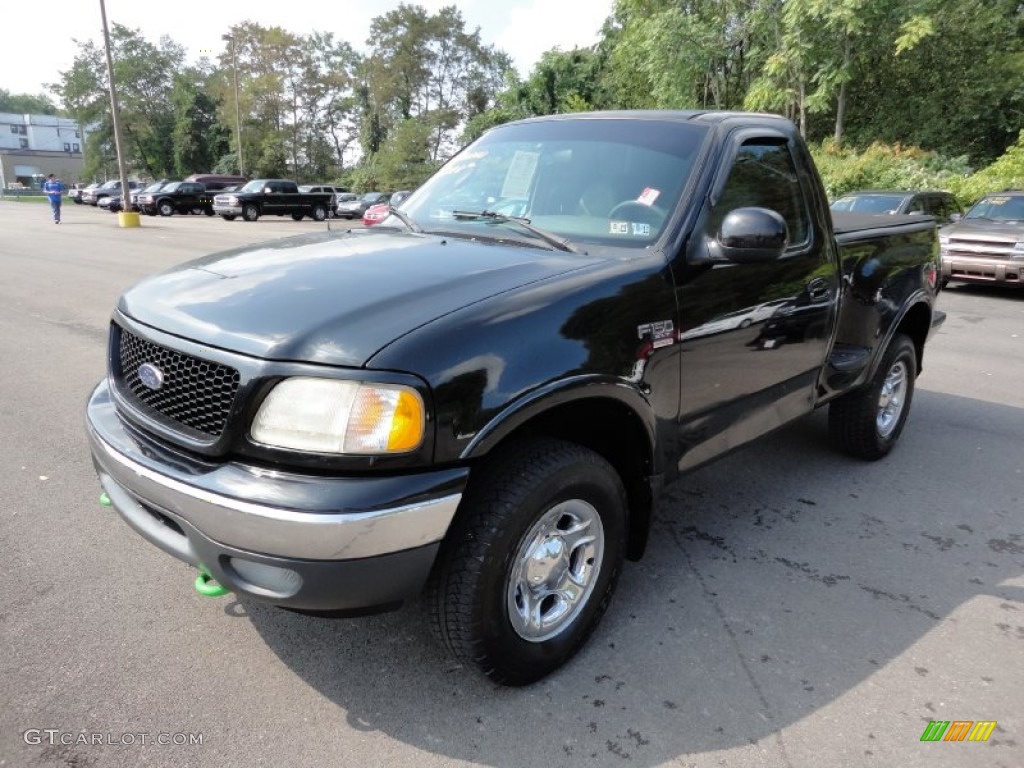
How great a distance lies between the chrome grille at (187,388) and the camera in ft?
7.26

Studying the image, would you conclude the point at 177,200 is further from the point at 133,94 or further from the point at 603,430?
the point at 603,430

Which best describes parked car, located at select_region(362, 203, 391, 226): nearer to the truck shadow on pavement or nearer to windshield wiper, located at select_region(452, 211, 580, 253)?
windshield wiper, located at select_region(452, 211, 580, 253)

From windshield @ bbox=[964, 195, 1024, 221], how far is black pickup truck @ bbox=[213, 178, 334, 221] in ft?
91.0

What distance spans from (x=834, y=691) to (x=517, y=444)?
4.55 ft

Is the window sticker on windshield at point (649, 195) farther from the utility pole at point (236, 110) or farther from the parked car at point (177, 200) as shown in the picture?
the utility pole at point (236, 110)

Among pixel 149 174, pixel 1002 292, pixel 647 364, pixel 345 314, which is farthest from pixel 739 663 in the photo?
pixel 149 174

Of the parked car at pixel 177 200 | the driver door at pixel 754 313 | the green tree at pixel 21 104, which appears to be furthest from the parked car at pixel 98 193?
the green tree at pixel 21 104

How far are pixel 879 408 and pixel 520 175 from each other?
270 cm

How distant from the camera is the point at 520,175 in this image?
348 centimetres

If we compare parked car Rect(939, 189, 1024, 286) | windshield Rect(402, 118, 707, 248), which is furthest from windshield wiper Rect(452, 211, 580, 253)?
parked car Rect(939, 189, 1024, 286)

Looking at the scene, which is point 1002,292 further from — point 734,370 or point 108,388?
point 108,388

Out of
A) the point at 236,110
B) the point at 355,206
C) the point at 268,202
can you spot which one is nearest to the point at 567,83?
the point at 355,206

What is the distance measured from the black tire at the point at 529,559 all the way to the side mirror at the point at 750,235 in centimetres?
95

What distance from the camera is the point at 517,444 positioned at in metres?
2.44
